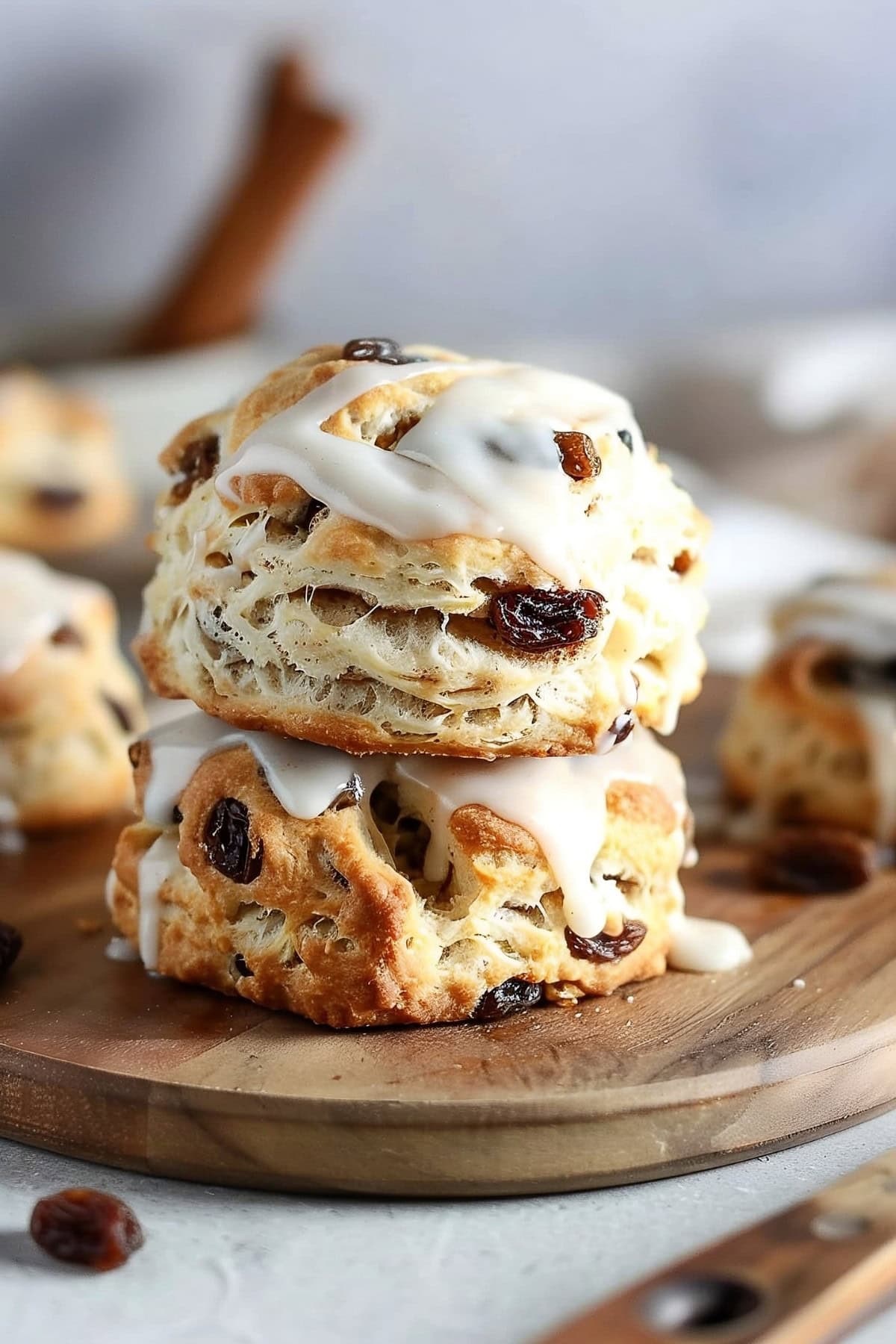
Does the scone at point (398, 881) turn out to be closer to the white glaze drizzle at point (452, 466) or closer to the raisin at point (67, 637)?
the white glaze drizzle at point (452, 466)

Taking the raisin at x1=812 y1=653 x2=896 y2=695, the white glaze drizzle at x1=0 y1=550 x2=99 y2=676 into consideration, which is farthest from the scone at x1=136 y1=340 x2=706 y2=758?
the raisin at x1=812 y1=653 x2=896 y2=695

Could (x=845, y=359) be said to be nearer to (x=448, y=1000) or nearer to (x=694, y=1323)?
(x=448, y=1000)

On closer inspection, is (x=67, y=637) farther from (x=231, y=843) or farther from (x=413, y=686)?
(x=413, y=686)

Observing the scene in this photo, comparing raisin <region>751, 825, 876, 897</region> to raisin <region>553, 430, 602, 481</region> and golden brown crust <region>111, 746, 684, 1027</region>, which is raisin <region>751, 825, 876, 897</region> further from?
raisin <region>553, 430, 602, 481</region>

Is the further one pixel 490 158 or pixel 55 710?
pixel 490 158

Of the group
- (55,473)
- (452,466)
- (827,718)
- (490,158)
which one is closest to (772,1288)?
(452,466)

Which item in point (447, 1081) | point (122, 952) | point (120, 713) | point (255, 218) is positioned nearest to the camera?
point (447, 1081)

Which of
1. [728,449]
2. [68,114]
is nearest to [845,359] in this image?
[728,449]
